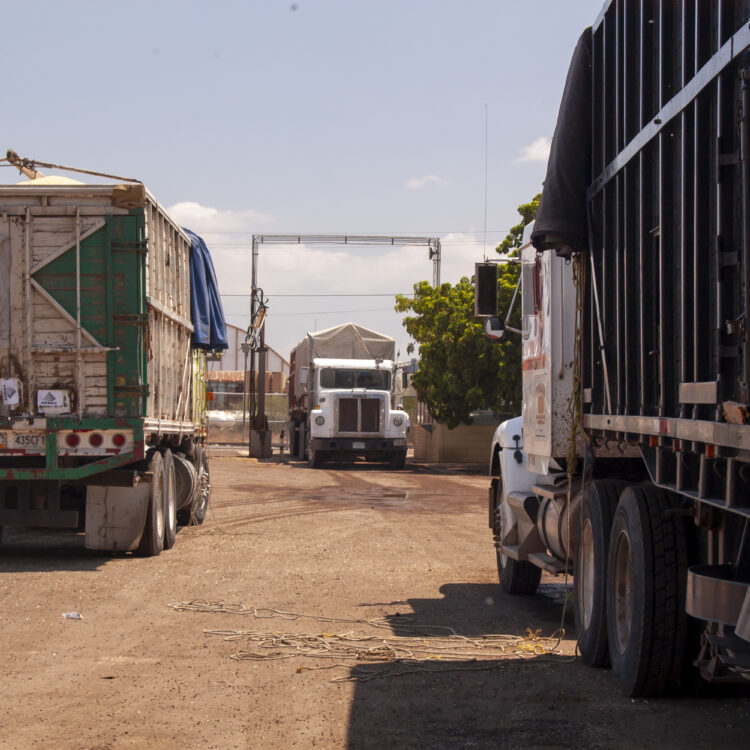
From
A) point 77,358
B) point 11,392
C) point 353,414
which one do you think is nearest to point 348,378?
point 353,414

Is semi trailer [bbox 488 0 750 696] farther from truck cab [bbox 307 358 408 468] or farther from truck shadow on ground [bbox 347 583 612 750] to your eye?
truck cab [bbox 307 358 408 468]

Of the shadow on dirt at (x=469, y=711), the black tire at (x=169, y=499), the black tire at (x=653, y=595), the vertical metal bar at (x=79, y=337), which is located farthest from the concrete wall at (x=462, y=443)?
the black tire at (x=653, y=595)

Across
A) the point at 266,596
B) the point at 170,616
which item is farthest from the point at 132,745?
the point at 266,596

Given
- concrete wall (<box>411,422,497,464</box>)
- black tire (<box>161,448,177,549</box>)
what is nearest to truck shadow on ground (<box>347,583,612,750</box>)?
black tire (<box>161,448,177,549</box>)

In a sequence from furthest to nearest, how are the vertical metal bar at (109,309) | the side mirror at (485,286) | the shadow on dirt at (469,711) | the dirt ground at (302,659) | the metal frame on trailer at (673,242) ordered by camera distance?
the vertical metal bar at (109,309) < the side mirror at (485,286) < the dirt ground at (302,659) < the shadow on dirt at (469,711) < the metal frame on trailer at (673,242)

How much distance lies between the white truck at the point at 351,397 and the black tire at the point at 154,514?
2032 cm

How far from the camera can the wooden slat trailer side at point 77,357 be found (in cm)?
1127

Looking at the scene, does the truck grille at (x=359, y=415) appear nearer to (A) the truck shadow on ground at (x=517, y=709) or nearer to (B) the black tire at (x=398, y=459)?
(B) the black tire at (x=398, y=459)

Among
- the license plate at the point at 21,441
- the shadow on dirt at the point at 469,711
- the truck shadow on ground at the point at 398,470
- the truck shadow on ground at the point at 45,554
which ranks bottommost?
the truck shadow on ground at the point at 398,470

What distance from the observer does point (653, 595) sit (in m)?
5.75

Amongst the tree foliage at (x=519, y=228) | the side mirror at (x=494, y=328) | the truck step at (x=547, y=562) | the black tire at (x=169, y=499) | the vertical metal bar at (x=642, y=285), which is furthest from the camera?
the tree foliage at (x=519, y=228)

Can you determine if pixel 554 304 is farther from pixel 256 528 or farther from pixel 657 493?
pixel 256 528

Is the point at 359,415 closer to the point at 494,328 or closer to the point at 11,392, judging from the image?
the point at 11,392

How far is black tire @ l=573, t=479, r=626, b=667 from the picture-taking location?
6.69 meters
